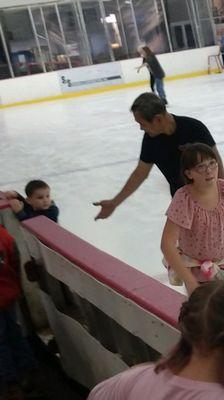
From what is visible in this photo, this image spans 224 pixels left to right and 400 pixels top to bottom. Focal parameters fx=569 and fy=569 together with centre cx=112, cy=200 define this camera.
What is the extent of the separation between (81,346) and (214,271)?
53 centimetres

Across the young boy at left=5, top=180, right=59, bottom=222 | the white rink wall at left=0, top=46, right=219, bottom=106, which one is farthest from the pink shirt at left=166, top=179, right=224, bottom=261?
the white rink wall at left=0, top=46, right=219, bottom=106

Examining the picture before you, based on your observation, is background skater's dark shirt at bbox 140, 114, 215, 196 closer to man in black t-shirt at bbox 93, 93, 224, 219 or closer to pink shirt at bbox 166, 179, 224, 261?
man in black t-shirt at bbox 93, 93, 224, 219

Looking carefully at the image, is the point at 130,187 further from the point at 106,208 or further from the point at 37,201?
the point at 37,201

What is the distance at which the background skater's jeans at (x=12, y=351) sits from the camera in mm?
2084

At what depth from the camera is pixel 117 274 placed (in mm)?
1468

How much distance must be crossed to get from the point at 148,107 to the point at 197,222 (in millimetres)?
537

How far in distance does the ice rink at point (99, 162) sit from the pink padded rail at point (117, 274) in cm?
108

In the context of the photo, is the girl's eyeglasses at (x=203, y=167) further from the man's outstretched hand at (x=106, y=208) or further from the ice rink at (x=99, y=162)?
the ice rink at (x=99, y=162)

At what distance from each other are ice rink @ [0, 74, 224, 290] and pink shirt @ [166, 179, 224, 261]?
101cm

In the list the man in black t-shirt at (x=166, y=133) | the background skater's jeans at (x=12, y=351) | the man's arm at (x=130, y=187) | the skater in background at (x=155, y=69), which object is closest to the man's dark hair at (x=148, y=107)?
the man in black t-shirt at (x=166, y=133)

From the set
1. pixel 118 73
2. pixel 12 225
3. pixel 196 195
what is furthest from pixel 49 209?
pixel 118 73

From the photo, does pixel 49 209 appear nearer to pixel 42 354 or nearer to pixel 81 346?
pixel 42 354

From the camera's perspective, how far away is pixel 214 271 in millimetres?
1844

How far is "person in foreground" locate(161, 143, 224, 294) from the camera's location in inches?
68.8
